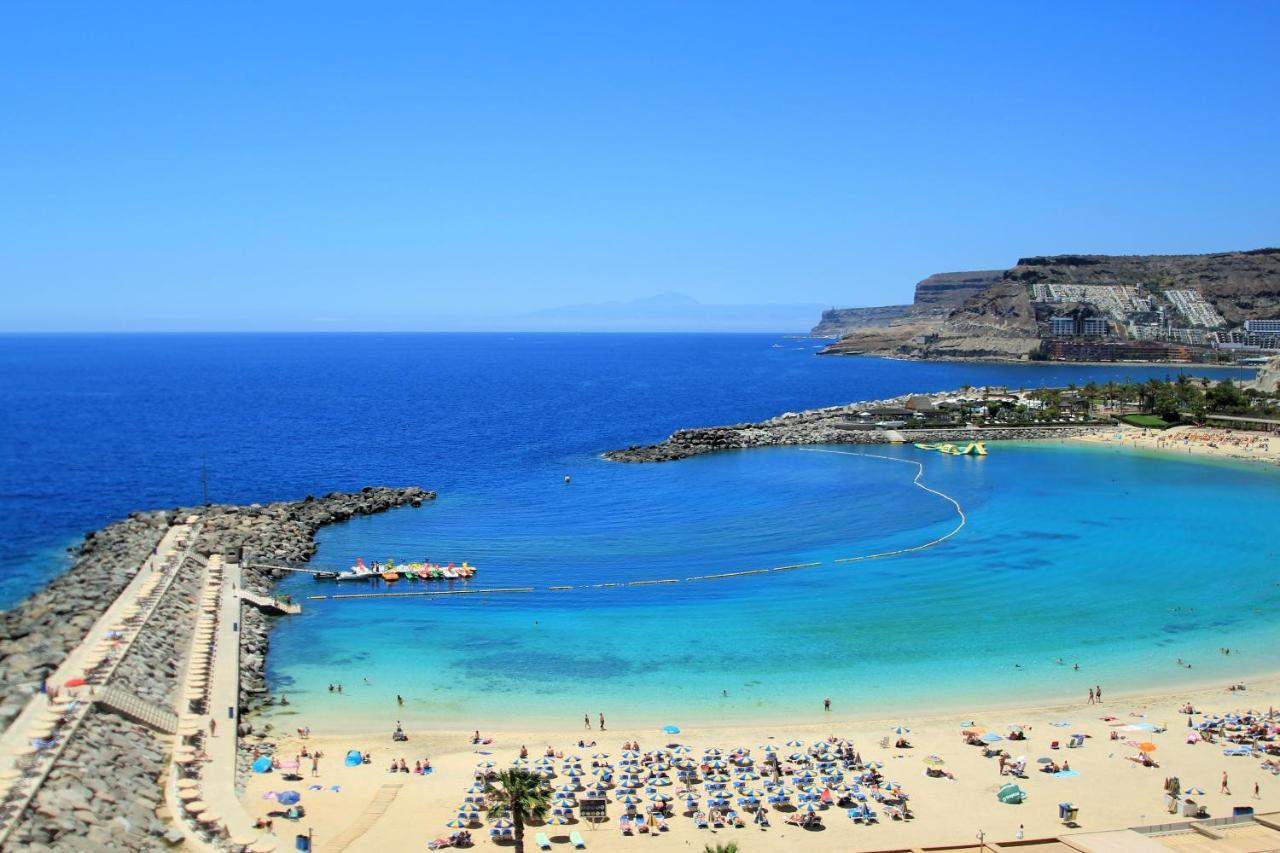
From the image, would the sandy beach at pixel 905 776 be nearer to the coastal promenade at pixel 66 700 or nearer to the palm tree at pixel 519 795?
the palm tree at pixel 519 795

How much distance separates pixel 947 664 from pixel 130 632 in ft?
113

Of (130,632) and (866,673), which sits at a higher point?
(130,632)

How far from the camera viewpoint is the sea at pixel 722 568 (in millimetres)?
41656

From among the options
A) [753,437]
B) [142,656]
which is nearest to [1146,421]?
[753,437]

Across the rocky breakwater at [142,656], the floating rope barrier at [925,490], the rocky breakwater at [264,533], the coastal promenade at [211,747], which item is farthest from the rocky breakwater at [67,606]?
the floating rope barrier at [925,490]

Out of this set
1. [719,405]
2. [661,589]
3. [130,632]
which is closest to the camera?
[130,632]

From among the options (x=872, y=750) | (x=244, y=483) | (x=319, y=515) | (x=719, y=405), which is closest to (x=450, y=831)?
(x=872, y=750)

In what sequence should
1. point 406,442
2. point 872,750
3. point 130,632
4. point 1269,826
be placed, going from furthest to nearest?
point 406,442 → point 130,632 → point 872,750 → point 1269,826

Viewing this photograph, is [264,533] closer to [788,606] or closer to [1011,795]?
[788,606]

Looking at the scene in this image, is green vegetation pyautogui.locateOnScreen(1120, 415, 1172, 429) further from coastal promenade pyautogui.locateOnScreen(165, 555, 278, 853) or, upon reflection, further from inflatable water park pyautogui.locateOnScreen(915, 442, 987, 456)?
coastal promenade pyautogui.locateOnScreen(165, 555, 278, 853)

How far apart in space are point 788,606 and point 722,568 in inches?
310

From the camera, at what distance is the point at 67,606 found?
44.9 meters

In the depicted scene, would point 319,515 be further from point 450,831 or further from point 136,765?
point 450,831

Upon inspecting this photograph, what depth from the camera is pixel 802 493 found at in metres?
82.2
